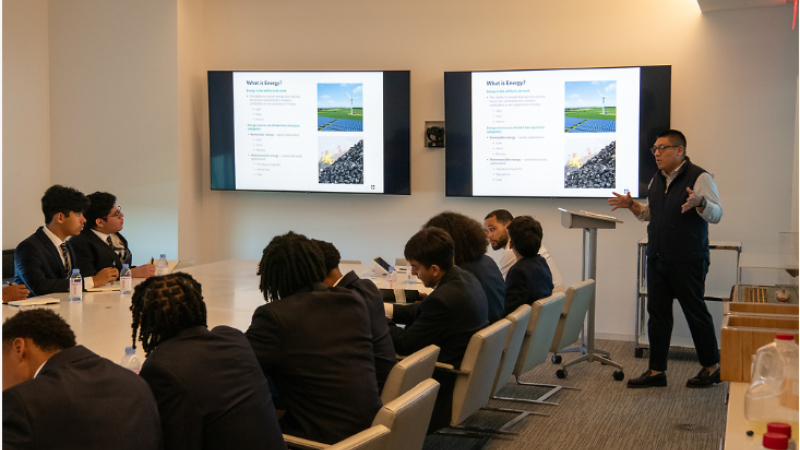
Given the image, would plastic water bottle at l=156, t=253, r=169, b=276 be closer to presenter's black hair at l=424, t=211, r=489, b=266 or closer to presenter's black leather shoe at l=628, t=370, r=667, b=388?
presenter's black hair at l=424, t=211, r=489, b=266

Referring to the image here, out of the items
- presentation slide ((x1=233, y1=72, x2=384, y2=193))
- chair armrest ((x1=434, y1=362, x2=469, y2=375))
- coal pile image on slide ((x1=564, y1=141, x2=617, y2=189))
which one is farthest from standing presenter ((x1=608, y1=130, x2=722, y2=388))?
presentation slide ((x1=233, y1=72, x2=384, y2=193))

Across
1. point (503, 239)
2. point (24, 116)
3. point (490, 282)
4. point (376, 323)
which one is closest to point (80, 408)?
point (376, 323)

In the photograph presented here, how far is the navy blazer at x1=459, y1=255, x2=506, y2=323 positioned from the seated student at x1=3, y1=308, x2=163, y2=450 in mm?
2078

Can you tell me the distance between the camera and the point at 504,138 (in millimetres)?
6016

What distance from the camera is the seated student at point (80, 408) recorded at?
1.43 meters

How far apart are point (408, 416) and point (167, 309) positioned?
26.5 inches

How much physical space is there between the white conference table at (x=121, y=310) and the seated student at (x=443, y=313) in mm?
748

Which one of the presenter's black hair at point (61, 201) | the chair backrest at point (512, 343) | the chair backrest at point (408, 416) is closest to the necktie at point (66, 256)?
the presenter's black hair at point (61, 201)

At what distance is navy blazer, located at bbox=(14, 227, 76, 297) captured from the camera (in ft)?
12.5

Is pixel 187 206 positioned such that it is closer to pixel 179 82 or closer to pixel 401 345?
pixel 179 82

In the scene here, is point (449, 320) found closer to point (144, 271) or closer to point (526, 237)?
point (526, 237)

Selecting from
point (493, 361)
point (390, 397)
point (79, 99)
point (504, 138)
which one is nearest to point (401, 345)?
point (493, 361)

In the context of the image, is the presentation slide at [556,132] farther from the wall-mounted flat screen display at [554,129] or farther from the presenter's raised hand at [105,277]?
the presenter's raised hand at [105,277]

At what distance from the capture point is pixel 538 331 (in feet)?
11.9
